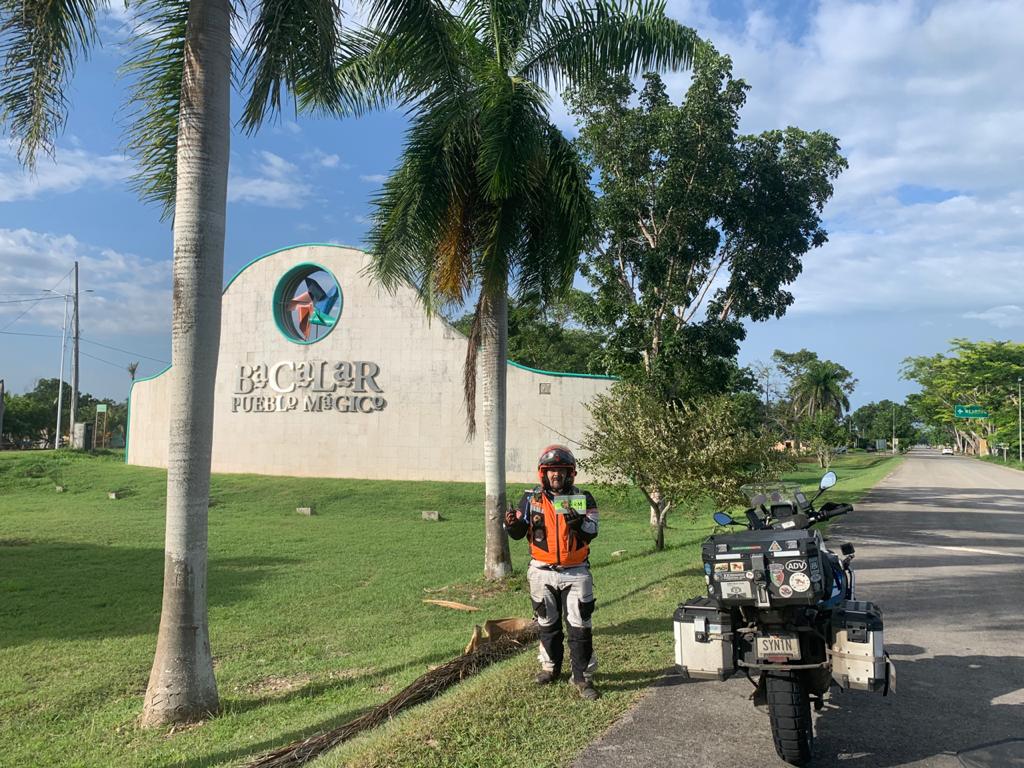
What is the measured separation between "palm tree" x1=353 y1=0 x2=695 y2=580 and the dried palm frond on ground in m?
3.96

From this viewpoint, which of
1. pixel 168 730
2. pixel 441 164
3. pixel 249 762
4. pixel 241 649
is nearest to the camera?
pixel 249 762

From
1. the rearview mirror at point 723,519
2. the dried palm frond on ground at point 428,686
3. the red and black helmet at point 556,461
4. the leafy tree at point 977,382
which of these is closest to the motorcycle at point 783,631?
the rearview mirror at point 723,519

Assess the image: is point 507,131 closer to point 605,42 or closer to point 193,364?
point 605,42

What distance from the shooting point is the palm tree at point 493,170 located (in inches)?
397

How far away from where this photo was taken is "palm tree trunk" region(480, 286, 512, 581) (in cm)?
1125

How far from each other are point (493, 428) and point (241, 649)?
4704mm

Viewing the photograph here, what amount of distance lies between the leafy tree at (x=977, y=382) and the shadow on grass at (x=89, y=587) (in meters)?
Answer: 70.4

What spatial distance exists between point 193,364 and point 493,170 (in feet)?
16.1

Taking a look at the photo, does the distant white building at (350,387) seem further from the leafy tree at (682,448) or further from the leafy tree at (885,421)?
the leafy tree at (885,421)

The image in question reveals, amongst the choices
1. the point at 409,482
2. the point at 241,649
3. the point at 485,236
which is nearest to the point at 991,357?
the point at 409,482

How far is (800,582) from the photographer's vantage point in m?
4.04

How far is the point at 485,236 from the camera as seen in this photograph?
11.1 meters

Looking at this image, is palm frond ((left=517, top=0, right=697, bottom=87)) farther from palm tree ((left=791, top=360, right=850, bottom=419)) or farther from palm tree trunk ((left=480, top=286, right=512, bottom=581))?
palm tree ((left=791, top=360, right=850, bottom=419))

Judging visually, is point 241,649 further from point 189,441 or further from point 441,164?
point 441,164
